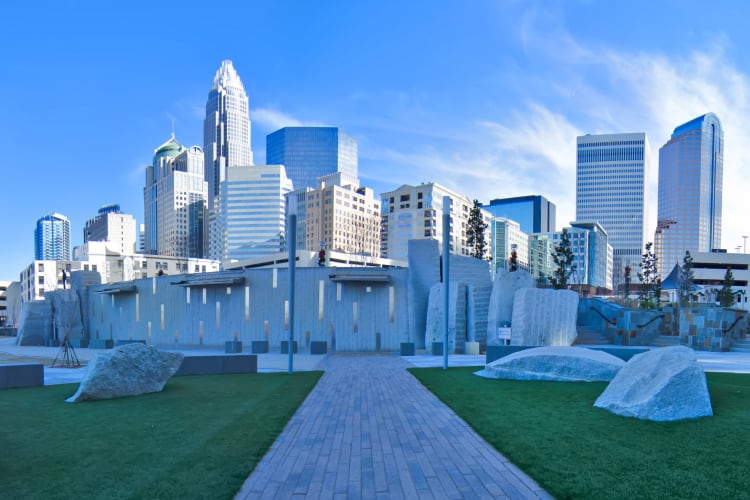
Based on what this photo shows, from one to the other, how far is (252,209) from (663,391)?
164964 millimetres

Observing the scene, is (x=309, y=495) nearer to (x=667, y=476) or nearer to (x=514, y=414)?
(x=667, y=476)

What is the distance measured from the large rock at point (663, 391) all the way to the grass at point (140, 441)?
264 inches

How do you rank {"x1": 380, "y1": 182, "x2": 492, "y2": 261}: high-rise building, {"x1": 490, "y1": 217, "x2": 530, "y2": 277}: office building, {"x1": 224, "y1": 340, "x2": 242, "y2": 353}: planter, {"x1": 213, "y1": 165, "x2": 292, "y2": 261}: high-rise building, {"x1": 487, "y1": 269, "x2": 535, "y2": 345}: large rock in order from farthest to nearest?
1. {"x1": 213, "y1": 165, "x2": 292, "y2": 261}: high-rise building
2. {"x1": 490, "y1": 217, "x2": 530, "y2": 277}: office building
3. {"x1": 380, "y1": 182, "x2": 492, "y2": 261}: high-rise building
4. {"x1": 224, "y1": 340, "x2": 242, "y2": 353}: planter
5. {"x1": 487, "y1": 269, "x2": 535, "y2": 345}: large rock

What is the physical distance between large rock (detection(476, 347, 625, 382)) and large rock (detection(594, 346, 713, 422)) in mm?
3858

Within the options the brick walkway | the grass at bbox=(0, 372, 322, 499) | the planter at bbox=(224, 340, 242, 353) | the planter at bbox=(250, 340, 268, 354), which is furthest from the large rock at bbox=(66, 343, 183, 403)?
the planter at bbox=(250, 340, 268, 354)

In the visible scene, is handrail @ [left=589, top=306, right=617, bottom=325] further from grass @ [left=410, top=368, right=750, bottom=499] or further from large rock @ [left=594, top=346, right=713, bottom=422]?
large rock @ [left=594, top=346, right=713, bottom=422]

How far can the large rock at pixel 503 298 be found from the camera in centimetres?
2644

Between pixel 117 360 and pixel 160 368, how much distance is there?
3.85 ft

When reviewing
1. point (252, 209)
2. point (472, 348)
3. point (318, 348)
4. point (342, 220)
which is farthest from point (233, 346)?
point (252, 209)

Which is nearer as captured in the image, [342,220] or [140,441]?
[140,441]

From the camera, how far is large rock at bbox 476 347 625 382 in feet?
47.0

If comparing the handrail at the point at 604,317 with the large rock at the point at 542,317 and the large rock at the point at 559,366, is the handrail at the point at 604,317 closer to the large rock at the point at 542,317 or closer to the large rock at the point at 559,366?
the large rock at the point at 542,317

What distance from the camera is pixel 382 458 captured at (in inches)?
281

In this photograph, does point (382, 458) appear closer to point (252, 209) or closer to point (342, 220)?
point (342, 220)
